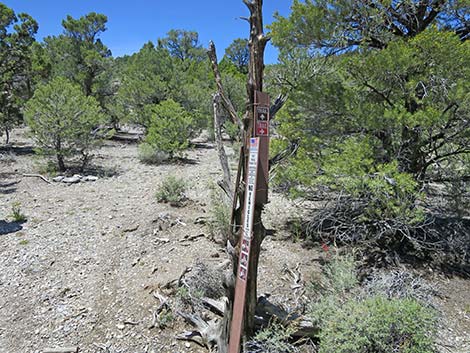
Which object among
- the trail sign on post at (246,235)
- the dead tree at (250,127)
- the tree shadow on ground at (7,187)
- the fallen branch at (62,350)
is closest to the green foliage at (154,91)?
the tree shadow on ground at (7,187)

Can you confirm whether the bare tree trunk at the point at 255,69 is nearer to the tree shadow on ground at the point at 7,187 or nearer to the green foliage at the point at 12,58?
the tree shadow on ground at the point at 7,187

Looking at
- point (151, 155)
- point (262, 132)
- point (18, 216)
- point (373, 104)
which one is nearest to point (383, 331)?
point (262, 132)

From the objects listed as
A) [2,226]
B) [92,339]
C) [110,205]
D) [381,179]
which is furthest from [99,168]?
[381,179]

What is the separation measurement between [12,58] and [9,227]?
973cm

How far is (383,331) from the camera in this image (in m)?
2.36

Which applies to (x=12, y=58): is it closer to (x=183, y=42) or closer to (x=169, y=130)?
(x=169, y=130)

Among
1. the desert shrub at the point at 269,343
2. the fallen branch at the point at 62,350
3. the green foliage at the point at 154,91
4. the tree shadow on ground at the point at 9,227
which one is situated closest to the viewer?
the desert shrub at the point at 269,343

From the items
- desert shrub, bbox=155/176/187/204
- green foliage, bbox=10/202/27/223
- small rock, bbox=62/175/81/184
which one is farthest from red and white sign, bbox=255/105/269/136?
small rock, bbox=62/175/81/184

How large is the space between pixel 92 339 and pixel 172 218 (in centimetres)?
293

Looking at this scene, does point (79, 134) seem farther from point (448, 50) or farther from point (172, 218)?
point (448, 50)

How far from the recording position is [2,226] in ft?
20.4

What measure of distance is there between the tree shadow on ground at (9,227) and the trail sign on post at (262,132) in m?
5.70

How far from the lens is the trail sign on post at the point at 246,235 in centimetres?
223

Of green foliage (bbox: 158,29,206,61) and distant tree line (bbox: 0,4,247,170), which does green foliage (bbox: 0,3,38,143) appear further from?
green foliage (bbox: 158,29,206,61)
